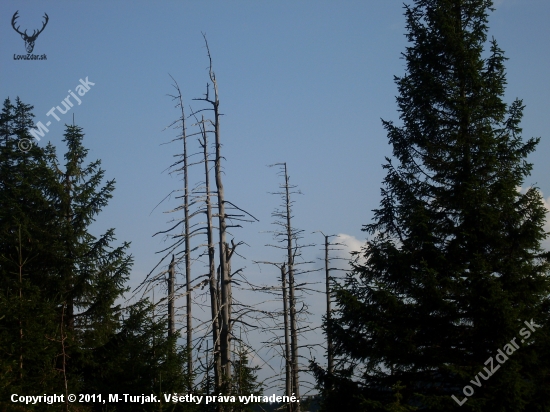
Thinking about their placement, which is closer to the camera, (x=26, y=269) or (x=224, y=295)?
(x=224, y=295)

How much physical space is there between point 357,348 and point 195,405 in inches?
177

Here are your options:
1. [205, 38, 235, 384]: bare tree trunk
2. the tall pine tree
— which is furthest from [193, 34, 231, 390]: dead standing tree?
the tall pine tree

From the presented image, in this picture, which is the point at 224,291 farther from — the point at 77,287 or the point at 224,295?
the point at 77,287

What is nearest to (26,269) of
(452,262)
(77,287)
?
(77,287)

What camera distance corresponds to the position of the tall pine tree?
13.2 metres

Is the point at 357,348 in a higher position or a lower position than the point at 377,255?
lower

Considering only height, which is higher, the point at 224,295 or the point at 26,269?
the point at 26,269

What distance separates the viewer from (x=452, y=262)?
14.3 m

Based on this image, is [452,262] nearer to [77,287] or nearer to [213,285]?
[213,285]

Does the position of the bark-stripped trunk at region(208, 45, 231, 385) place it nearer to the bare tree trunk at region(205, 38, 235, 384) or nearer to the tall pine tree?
the bare tree trunk at region(205, 38, 235, 384)

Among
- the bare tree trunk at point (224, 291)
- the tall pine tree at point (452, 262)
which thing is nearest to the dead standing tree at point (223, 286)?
the bare tree trunk at point (224, 291)

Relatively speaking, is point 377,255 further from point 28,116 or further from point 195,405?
point 28,116

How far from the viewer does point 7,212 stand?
19.5m

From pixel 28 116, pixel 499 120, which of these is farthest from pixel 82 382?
pixel 28 116
